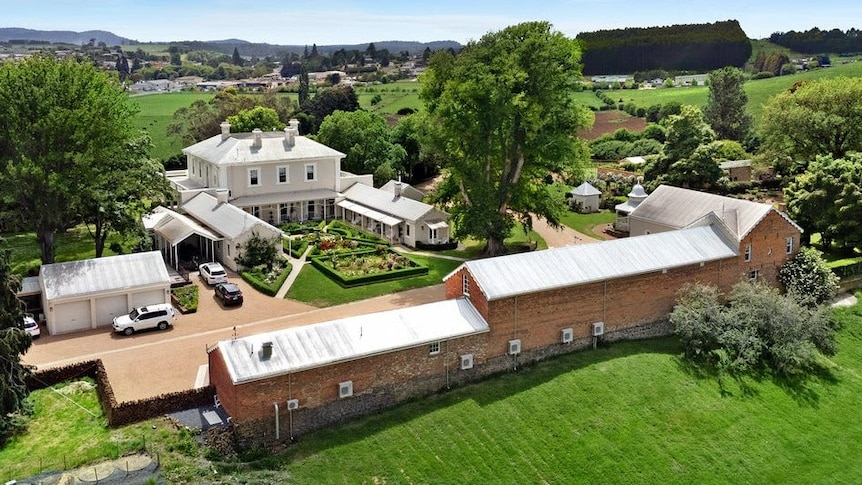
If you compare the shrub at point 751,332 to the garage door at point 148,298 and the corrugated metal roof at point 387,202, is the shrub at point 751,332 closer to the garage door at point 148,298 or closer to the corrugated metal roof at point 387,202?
the corrugated metal roof at point 387,202

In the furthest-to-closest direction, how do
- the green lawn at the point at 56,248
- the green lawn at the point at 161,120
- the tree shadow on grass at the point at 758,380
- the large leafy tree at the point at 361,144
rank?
the green lawn at the point at 161,120
the large leafy tree at the point at 361,144
the green lawn at the point at 56,248
the tree shadow on grass at the point at 758,380

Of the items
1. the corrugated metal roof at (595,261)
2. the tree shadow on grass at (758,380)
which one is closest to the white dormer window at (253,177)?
the corrugated metal roof at (595,261)

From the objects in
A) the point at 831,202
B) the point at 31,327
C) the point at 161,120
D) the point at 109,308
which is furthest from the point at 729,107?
the point at 161,120

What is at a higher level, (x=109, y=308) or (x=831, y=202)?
(x=831, y=202)

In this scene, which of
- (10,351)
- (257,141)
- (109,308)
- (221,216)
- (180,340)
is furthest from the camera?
(257,141)

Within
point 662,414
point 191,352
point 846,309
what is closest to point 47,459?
point 191,352

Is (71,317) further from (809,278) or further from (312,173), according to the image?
(809,278)

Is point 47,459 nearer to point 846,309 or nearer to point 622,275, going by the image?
point 622,275
